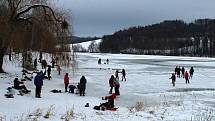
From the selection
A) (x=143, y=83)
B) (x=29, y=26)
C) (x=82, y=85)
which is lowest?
(x=143, y=83)

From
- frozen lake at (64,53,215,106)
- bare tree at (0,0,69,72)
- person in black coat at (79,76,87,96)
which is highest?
bare tree at (0,0,69,72)

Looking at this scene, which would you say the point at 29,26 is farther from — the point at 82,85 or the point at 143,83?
the point at 143,83

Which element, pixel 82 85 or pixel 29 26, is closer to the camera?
pixel 82 85

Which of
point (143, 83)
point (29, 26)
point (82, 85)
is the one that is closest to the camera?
point (82, 85)

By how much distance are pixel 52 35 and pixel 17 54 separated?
8.76 ft

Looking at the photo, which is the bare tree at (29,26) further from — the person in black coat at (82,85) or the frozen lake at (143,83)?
the person in black coat at (82,85)

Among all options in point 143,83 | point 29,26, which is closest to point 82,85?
point 29,26

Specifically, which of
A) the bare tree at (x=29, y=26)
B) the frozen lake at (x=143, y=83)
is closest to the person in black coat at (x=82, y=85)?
the frozen lake at (x=143, y=83)

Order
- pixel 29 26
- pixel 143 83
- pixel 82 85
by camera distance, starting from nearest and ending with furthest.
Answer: pixel 82 85 → pixel 29 26 → pixel 143 83

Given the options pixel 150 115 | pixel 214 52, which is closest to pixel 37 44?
pixel 150 115

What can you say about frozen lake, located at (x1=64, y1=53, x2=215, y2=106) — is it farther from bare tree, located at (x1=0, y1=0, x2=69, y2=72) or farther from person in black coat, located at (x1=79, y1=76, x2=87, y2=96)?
bare tree, located at (x1=0, y1=0, x2=69, y2=72)

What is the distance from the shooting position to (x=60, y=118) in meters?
14.9

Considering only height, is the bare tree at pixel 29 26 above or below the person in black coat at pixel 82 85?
above

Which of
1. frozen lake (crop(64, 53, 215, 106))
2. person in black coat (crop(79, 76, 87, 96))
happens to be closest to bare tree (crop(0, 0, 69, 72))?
frozen lake (crop(64, 53, 215, 106))
